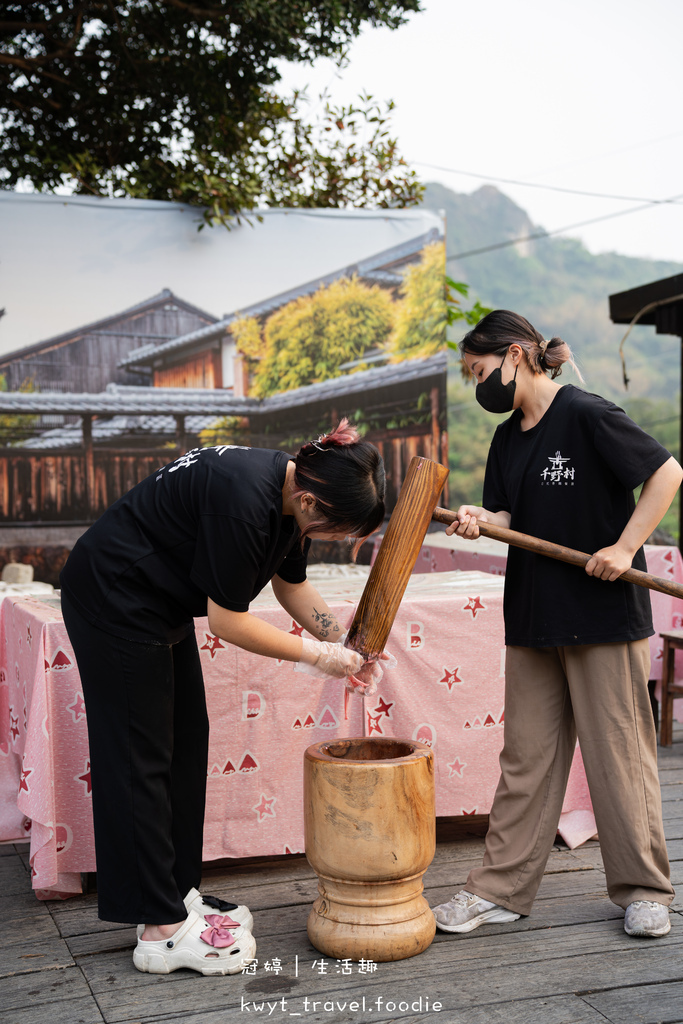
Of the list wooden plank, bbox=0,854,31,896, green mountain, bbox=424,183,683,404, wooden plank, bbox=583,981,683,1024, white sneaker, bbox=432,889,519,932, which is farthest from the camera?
green mountain, bbox=424,183,683,404

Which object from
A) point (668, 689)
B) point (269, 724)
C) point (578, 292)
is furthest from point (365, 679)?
point (578, 292)

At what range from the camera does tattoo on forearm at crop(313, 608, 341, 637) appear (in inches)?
84.0

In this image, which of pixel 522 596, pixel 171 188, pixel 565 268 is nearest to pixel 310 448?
pixel 522 596

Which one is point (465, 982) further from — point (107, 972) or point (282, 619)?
point (282, 619)

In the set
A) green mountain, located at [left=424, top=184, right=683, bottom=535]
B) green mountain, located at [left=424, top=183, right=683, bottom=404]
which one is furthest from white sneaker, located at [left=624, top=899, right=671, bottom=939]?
green mountain, located at [left=424, top=183, right=683, bottom=404]

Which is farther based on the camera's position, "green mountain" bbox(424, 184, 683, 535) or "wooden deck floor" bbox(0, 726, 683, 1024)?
"green mountain" bbox(424, 184, 683, 535)

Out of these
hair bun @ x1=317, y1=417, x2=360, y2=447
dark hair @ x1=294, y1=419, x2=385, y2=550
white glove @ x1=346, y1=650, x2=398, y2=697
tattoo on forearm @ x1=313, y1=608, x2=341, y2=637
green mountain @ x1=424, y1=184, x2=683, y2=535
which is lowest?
white glove @ x1=346, y1=650, x2=398, y2=697

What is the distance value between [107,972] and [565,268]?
127 feet

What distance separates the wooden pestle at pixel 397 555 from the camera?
6.55 ft

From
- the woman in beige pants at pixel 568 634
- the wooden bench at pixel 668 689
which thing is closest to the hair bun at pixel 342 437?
the woman in beige pants at pixel 568 634

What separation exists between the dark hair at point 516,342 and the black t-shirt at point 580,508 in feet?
0.26

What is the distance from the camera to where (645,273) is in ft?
124

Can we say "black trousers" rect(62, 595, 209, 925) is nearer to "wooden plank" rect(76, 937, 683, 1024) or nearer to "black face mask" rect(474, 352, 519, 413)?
"wooden plank" rect(76, 937, 683, 1024)

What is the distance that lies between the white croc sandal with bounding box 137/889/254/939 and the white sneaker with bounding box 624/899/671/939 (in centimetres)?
88
